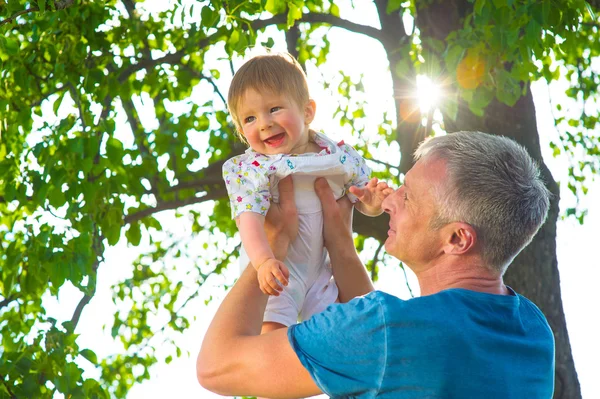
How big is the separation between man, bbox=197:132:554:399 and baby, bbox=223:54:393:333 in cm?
29

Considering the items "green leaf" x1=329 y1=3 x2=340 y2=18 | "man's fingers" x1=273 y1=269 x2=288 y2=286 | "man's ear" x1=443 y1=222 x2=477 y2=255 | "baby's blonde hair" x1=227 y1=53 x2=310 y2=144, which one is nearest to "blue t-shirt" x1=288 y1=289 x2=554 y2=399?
"man's ear" x1=443 y1=222 x2=477 y2=255

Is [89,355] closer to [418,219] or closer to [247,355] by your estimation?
[247,355]

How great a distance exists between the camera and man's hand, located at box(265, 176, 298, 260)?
9.04ft

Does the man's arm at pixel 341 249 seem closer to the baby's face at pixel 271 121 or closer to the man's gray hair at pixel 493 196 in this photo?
the baby's face at pixel 271 121

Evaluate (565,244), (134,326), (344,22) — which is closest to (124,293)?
(134,326)

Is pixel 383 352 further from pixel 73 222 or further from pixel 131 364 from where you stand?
pixel 131 364

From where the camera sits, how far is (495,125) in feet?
18.1

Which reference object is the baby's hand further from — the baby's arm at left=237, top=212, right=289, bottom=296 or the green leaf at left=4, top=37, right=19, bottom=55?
the green leaf at left=4, top=37, right=19, bottom=55

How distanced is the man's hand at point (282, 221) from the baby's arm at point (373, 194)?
8.6 inches

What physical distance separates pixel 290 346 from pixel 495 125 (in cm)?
372

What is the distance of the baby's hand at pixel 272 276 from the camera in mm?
2471

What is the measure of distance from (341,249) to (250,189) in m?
0.39

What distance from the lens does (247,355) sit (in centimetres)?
228

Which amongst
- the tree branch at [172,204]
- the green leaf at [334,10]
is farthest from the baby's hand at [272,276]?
the green leaf at [334,10]
